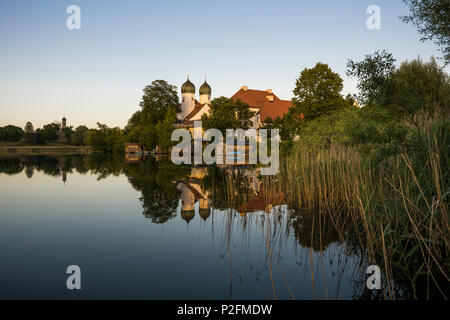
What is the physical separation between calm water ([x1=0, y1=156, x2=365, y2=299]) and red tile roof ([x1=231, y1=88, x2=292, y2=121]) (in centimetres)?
4603

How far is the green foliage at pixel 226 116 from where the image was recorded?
31250mm

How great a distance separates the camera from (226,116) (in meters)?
31.6

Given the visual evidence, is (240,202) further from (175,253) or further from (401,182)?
(401,182)

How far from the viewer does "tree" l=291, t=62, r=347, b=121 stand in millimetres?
27562

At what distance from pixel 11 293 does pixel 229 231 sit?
380 centimetres

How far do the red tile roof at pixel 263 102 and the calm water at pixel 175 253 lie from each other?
151 ft

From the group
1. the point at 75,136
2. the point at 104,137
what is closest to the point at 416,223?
the point at 104,137

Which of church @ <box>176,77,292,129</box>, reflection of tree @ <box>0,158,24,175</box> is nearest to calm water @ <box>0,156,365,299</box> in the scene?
reflection of tree @ <box>0,158,24,175</box>

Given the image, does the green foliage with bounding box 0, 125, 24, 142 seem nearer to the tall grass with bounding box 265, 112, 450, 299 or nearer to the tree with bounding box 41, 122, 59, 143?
the tree with bounding box 41, 122, 59, 143

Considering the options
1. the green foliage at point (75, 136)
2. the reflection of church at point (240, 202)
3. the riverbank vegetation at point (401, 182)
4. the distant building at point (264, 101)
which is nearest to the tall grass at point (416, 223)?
the riverbank vegetation at point (401, 182)

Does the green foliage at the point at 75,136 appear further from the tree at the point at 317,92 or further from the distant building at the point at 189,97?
the tree at the point at 317,92

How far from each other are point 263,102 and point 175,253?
2115 inches
